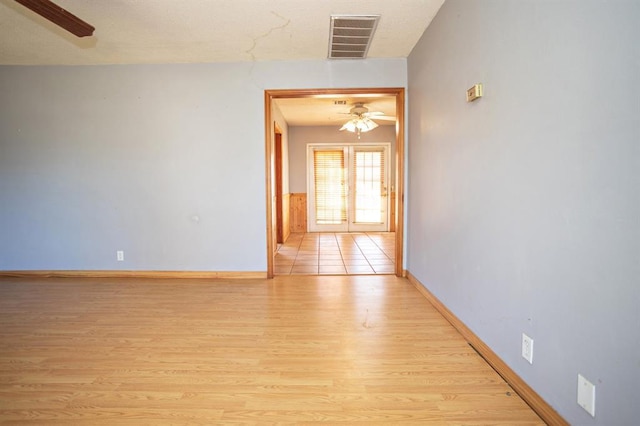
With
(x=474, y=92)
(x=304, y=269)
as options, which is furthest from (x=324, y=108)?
(x=474, y=92)

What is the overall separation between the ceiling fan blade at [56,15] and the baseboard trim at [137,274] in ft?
8.23

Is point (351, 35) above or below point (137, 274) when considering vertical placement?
above

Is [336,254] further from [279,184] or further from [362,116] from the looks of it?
[362,116]

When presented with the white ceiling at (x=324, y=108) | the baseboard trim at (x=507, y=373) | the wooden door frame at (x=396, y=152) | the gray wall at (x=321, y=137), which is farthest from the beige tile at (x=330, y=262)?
the gray wall at (x=321, y=137)

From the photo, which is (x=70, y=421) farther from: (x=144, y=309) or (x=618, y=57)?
(x=618, y=57)

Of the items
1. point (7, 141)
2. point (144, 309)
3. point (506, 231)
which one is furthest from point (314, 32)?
point (7, 141)

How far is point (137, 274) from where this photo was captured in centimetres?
392

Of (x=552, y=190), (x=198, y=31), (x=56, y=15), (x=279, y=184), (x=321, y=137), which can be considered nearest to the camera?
(x=552, y=190)

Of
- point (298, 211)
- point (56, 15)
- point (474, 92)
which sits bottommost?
point (298, 211)

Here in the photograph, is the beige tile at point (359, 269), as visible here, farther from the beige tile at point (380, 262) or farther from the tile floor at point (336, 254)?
the beige tile at point (380, 262)

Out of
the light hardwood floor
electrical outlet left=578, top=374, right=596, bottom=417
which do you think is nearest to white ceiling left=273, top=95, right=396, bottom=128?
the light hardwood floor

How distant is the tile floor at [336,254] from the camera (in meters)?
4.22

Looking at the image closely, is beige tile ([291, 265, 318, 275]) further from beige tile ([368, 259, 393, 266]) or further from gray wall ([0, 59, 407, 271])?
beige tile ([368, 259, 393, 266])

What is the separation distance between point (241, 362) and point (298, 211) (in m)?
5.71
